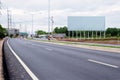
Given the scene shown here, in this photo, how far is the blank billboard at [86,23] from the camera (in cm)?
9470

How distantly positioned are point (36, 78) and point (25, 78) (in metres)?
0.39

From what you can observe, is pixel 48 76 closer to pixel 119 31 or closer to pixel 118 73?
pixel 118 73

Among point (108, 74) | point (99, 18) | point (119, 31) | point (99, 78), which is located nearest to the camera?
point (99, 78)

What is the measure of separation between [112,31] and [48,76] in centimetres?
17621

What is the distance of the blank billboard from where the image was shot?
94700mm

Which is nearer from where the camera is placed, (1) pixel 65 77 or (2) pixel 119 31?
(1) pixel 65 77

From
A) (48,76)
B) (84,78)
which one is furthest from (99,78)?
(48,76)

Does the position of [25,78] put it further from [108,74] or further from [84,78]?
[108,74]

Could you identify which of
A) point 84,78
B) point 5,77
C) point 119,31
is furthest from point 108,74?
point 119,31

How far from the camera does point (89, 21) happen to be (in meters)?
96.4

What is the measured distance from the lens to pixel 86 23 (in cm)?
9650

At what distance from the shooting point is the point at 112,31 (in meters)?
185

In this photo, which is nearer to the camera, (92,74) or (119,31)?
(92,74)

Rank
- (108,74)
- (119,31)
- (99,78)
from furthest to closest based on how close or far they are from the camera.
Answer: (119,31), (108,74), (99,78)
